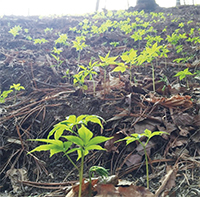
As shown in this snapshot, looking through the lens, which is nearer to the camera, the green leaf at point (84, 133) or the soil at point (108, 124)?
the green leaf at point (84, 133)

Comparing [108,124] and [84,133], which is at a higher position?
[84,133]

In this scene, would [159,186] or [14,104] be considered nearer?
[159,186]

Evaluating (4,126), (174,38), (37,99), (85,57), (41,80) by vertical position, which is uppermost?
(174,38)

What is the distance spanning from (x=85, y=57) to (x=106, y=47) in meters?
0.96

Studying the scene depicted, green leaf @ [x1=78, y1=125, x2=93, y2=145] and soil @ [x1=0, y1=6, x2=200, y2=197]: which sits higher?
green leaf @ [x1=78, y1=125, x2=93, y2=145]

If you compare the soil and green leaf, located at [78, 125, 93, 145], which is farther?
the soil

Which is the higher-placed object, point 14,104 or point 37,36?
point 37,36

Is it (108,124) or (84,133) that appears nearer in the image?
(84,133)

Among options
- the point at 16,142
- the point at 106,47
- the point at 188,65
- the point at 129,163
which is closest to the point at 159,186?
the point at 129,163

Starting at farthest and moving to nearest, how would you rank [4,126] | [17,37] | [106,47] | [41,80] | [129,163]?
[17,37] → [106,47] → [41,80] → [4,126] → [129,163]

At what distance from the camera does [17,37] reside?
554cm

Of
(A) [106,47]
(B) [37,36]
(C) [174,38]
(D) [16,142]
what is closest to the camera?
(D) [16,142]

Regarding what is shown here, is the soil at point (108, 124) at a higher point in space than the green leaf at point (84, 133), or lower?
lower

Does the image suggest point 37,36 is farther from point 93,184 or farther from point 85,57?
point 93,184
